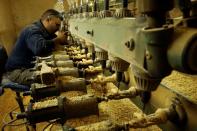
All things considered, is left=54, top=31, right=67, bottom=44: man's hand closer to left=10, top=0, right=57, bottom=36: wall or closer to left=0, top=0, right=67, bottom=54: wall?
left=0, top=0, right=67, bottom=54: wall

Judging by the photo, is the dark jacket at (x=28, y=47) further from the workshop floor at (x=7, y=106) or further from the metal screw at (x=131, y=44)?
the metal screw at (x=131, y=44)

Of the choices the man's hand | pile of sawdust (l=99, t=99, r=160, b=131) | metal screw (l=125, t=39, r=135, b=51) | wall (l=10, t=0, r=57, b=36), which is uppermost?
wall (l=10, t=0, r=57, b=36)

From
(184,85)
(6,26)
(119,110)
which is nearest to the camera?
(184,85)

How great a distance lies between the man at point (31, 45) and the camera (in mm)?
2805

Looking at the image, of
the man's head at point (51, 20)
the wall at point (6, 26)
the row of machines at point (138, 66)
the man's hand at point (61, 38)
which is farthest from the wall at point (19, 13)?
the row of machines at point (138, 66)

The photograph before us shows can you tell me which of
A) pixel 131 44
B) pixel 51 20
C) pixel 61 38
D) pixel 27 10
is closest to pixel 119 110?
pixel 131 44

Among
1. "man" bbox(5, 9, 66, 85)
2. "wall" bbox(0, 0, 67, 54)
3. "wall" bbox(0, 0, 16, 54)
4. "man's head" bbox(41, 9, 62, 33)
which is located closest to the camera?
"man" bbox(5, 9, 66, 85)

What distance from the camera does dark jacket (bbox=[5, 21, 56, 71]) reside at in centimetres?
284

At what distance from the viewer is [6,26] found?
545cm

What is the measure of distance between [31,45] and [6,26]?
289cm

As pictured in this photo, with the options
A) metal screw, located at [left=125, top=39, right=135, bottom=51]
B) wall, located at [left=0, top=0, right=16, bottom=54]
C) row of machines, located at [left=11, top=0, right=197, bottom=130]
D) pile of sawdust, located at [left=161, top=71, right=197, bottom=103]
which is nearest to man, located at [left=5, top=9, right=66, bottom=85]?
row of machines, located at [left=11, top=0, right=197, bottom=130]

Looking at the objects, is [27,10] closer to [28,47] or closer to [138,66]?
[28,47]

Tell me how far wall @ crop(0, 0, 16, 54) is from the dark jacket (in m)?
2.46

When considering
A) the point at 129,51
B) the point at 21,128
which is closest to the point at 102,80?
the point at 129,51
